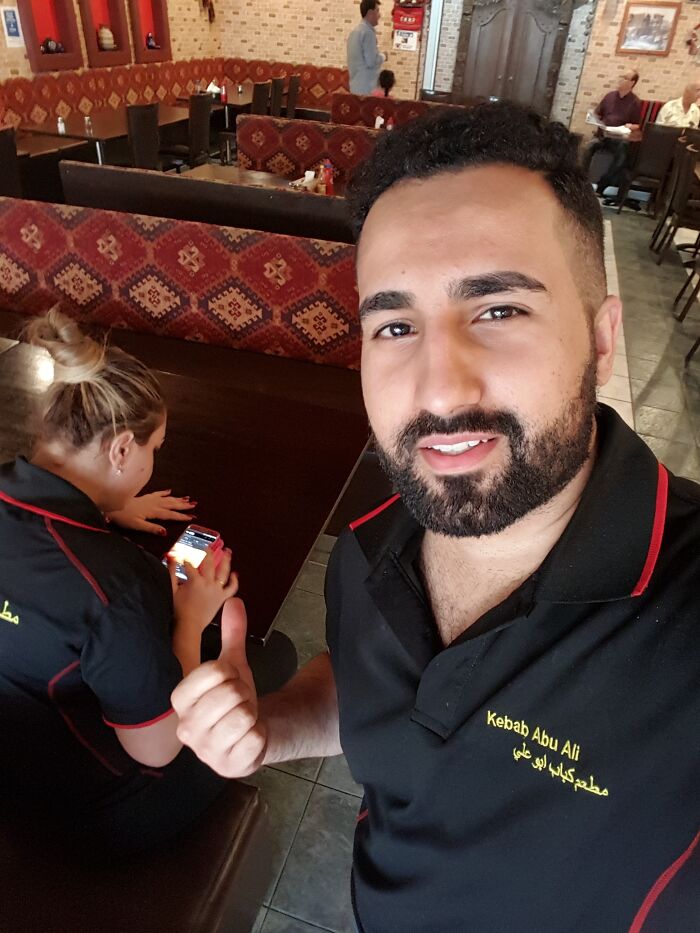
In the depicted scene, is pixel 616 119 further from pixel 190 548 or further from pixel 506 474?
pixel 506 474

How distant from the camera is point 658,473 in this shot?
2.83 ft

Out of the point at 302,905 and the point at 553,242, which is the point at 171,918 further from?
the point at 553,242

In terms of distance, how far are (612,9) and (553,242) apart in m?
10.2

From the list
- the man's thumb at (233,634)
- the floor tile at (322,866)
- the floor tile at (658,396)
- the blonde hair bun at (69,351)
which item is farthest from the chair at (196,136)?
the man's thumb at (233,634)

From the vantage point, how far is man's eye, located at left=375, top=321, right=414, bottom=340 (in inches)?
36.8

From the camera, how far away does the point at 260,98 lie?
300 inches

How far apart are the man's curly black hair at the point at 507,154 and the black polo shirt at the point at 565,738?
1.00ft

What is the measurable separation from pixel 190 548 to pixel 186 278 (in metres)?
1.76

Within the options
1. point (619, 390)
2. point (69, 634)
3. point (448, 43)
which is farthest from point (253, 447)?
point (448, 43)

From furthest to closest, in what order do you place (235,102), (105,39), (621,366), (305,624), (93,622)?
(105,39) < (235,102) < (621,366) < (305,624) < (93,622)

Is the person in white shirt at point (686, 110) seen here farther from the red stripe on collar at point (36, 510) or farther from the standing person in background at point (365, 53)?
the red stripe on collar at point (36, 510)

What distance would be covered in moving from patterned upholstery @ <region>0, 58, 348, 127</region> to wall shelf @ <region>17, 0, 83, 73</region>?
14cm

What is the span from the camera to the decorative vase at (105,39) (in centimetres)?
752

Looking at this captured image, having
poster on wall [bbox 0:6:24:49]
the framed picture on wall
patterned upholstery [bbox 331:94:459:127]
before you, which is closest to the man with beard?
patterned upholstery [bbox 331:94:459:127]
